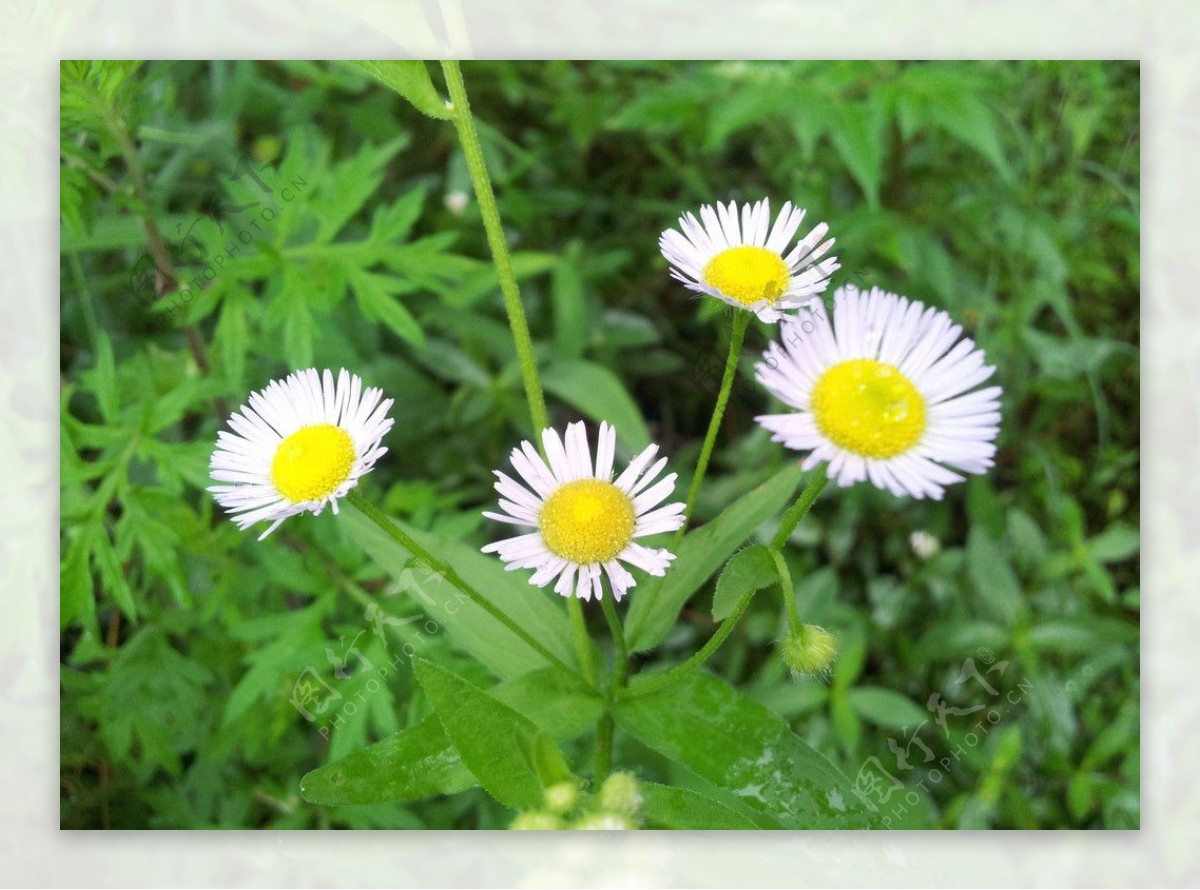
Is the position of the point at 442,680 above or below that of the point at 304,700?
above

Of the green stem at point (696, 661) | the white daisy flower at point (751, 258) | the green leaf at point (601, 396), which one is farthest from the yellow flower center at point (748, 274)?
the green leaf at point (601, 396)

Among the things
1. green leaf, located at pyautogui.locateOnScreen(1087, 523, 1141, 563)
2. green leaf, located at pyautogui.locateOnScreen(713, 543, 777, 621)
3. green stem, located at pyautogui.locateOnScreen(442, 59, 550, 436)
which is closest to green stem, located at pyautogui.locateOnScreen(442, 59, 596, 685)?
green stem, located at pyautogui.locateOnScreen(442, 59, 550, 436)

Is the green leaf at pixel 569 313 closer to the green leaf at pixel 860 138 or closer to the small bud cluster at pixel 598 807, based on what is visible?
the green leaf at pixel 860 138

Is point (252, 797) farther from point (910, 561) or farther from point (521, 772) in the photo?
point (910, 561)

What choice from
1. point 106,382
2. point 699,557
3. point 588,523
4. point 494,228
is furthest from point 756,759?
point 106,382

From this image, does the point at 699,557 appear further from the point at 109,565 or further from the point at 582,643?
the point at 109,565

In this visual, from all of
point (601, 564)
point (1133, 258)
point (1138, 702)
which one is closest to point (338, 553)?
point (601, 564)
